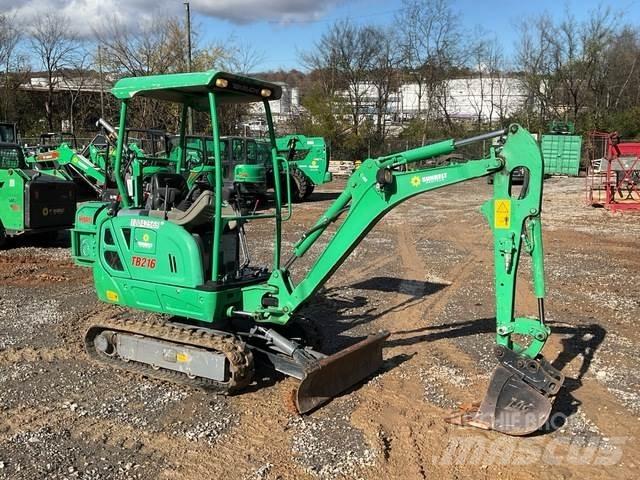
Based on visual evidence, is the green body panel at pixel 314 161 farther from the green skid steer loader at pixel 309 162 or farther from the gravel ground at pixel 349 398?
the gravel ground at pixel 349 398

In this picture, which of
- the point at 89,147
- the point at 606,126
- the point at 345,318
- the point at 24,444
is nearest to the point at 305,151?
the point at 89,147

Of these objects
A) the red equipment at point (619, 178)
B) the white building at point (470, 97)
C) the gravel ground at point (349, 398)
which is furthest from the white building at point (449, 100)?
the gravel ground at point (349, 398)

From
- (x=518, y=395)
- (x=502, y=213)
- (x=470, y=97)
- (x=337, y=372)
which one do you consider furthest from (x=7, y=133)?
(x=470, y=97)

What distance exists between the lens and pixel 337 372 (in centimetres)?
529

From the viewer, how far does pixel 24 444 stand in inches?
177

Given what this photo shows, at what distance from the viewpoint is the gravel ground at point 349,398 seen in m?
4.26

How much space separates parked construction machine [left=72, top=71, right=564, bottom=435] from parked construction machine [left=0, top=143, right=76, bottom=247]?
6.83 m

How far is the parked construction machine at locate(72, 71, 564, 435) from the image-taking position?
4652 millimetres

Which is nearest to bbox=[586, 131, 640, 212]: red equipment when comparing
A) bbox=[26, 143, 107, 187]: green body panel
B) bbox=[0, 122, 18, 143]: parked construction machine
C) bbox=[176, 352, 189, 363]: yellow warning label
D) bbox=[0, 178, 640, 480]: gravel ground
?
bbox=[0, 178, 640, 480]: gravel ground

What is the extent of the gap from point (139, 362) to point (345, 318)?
270 centimetres

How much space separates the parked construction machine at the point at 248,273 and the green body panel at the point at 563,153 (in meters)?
28.7

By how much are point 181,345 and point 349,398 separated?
1.48 metres

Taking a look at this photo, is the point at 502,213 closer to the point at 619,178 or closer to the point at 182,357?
the point at 182,357

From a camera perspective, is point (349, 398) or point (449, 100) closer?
point (349, 398)
